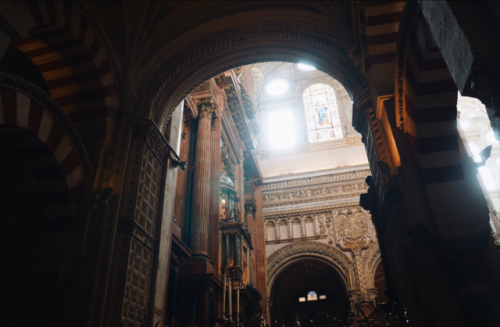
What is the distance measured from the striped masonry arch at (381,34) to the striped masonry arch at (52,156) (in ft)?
12.9

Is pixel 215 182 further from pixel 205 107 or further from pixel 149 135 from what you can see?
pixel 149 135

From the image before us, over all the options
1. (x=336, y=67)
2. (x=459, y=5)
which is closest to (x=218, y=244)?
(x=336, y=67)

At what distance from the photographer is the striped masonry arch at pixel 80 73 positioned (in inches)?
211

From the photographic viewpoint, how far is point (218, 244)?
9.89 m

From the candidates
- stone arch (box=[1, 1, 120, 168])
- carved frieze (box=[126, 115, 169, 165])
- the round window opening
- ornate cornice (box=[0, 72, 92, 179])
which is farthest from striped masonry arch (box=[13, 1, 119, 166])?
the round window opening

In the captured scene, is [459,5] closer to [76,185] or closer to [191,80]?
[76,185]

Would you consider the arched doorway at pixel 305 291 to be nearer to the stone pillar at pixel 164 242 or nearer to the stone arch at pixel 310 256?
the stone arch at pixel 310 256

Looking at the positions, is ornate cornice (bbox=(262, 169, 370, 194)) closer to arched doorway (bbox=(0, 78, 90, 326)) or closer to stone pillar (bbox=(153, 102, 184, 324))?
stone pillar (bbox=(153, 102, 184, 324))

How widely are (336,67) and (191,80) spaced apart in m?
2.51

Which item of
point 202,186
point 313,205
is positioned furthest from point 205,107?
point 313,205

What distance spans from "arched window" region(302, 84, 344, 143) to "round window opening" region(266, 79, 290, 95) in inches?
45.3

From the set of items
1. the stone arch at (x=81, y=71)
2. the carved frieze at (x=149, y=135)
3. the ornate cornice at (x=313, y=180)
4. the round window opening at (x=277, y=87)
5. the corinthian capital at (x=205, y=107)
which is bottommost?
the carved frieze at (x=149, y=135)

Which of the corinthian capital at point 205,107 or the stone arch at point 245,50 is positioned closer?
the stone arch at point 245,50

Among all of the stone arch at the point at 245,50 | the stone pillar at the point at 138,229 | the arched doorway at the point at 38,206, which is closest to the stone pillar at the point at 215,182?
the stone pillar at the point at 138,229
